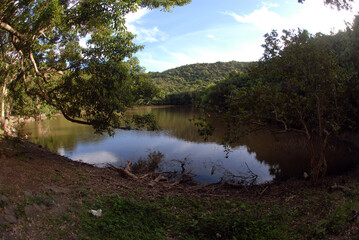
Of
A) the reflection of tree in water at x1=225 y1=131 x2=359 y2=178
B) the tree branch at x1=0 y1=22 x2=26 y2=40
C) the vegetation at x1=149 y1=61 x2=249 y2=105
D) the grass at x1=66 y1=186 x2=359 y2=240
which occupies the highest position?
the vegetation at x1=149 y1=61 x2=249 y2=105

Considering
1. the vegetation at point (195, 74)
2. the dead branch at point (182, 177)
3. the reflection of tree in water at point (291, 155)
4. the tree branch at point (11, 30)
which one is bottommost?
the dead branch at point (182, 177)

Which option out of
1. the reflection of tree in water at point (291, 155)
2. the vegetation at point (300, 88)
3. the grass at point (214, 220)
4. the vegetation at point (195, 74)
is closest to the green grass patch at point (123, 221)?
the grass at point (214, 220)

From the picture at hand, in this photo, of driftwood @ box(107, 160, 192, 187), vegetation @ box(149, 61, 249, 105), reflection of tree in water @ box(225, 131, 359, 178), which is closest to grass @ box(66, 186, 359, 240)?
driftwood @ box(107, 160, 192, 187)

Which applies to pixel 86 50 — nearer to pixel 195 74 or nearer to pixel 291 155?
pixel 291 155

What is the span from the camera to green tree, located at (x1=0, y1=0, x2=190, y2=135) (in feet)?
26.8

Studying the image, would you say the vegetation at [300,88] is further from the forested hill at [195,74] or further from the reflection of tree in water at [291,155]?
the forested hill at [195,74]

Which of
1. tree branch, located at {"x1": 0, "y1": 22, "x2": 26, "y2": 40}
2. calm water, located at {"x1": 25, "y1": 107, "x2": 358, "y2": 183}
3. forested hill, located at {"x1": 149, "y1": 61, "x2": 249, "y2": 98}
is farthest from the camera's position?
forested hill, located at {"x1": 149, "y1": 61, "x2": 249, "y2": 98}

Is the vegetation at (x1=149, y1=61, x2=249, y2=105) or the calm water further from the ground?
the vegetation at (x1=149, y1=61, x2=249, y2=105)

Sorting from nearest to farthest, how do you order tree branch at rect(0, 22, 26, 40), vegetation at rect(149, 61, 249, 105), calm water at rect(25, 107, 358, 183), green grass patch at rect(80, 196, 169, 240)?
1. green grass patch at rect(80, 196, 169, 240)
2. tree branch at rect(0, 22, 26, 40)
3. calm water at rect(25, 107, 358, 183)
4. vegetation at rect(149, 61, 249, 105)

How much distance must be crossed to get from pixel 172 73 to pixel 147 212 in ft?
467

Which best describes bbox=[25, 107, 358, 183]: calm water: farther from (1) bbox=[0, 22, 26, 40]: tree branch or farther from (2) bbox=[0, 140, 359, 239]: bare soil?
(1) bbox=[0, 22, 26, 40]: tree branch

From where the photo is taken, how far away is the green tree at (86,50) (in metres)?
8.16

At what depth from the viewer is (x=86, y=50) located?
10.4 metres

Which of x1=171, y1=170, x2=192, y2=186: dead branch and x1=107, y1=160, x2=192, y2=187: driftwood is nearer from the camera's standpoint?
x1=107, y1=160, x2=192, y2=187: driftwood
